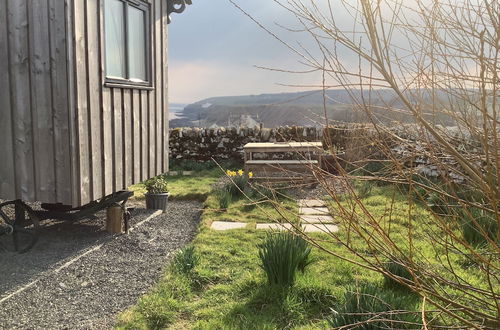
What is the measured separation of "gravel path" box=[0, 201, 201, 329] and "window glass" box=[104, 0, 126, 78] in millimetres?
1819

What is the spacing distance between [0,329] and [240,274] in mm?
1737

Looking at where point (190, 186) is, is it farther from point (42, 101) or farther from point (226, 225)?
point (42, 101)

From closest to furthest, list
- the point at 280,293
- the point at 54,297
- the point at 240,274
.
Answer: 1. the point at 280,293
2. the point at 54,297
3. the point at 240,274

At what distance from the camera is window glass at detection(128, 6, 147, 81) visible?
5215mm

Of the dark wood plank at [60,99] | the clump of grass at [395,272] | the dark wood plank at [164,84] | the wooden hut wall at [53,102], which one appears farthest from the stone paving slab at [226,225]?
the clump of grass at [395,272]

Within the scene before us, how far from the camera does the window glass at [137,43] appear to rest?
5215 mm

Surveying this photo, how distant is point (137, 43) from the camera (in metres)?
5.41

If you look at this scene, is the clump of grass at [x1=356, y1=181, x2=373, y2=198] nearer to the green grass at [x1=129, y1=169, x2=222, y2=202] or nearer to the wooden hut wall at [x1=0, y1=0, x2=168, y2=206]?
the green grass at [x1=129, y1=169, x2=222, y2=202]

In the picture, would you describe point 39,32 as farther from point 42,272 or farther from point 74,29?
point 42,272

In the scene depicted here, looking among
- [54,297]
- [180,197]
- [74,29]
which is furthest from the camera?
[180,197]

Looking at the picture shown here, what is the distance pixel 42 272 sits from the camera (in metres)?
3.81

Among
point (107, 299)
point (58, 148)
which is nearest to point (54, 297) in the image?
point (107, 299)

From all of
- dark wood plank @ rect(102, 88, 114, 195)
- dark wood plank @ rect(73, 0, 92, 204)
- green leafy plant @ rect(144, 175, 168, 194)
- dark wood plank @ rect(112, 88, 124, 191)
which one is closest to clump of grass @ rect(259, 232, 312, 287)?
dark wood plank @ rect(73, 0, 92, 204)

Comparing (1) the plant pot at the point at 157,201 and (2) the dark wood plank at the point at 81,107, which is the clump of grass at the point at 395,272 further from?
(1) the plant pot at the point at 157,201
